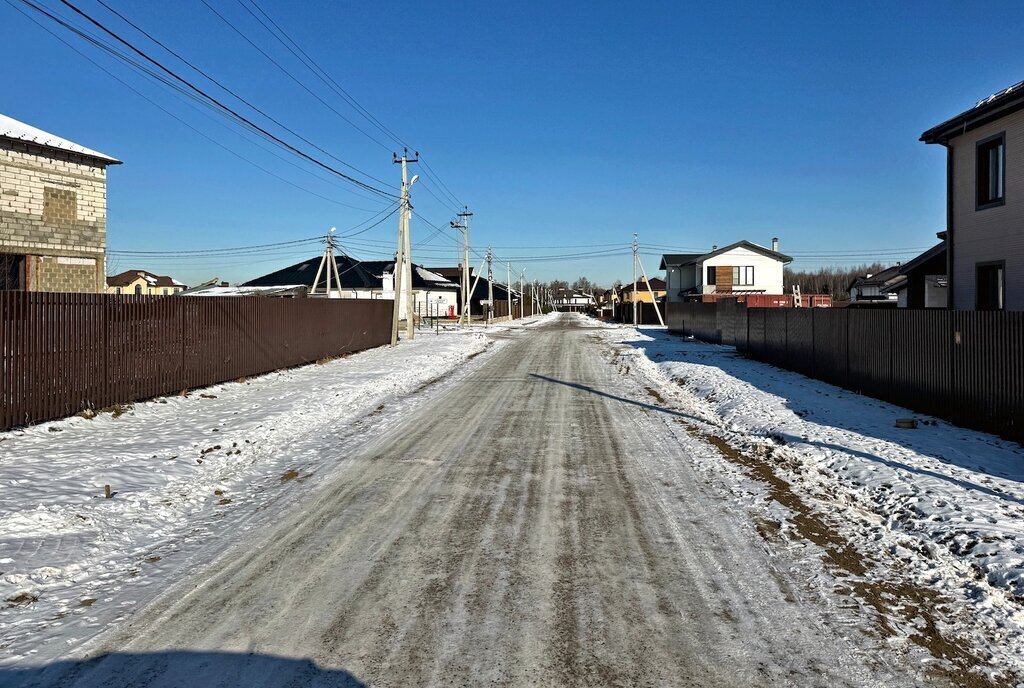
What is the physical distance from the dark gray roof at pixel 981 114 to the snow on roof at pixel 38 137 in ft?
84.6

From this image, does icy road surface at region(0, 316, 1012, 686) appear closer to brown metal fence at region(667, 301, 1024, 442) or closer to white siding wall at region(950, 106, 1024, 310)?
brown metal fence at region(667, 301, 1024, 442)

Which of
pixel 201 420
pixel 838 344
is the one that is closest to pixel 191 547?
pixel 201 420

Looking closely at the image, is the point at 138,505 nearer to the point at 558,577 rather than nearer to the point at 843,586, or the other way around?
the point at 558,577

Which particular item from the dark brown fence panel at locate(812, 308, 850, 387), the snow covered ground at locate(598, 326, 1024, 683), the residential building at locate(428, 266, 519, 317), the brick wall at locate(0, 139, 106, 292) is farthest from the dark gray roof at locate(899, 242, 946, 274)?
the residential building at locate(428, 266, 519, 317)

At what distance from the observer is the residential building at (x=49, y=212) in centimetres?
2156

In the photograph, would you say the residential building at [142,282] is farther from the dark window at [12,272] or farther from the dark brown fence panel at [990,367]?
the dark brown fence panel at [990,367]

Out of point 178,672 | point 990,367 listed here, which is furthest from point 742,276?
point 178,672

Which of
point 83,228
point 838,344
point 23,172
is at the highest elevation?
point 23,172

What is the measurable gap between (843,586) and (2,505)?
24.2 ft

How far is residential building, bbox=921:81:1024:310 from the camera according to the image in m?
14.7

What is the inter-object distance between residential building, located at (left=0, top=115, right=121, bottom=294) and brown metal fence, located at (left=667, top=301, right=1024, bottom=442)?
23.5m

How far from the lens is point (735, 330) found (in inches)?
1115

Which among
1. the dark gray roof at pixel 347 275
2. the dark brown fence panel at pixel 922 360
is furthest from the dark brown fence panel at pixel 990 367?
the dark gray roof at pixel 347 275

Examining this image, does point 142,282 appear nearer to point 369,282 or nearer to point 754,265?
point 369,282
